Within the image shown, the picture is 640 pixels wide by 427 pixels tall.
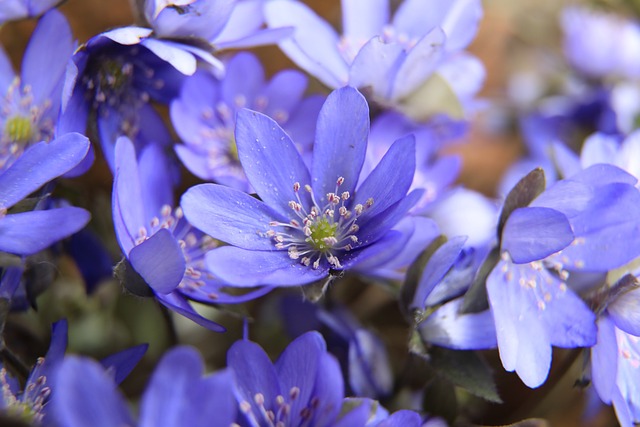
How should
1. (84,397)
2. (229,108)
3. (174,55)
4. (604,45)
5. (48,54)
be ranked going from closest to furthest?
1. (84,397)
2. (174,55)
3. (48,54)
4. (229,108)
5. (604,45)

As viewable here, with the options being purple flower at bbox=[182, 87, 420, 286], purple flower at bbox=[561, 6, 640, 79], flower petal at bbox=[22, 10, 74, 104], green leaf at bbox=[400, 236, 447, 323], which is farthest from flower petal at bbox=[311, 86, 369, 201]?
purple flower at bbox=[561, 6, 640, 79]

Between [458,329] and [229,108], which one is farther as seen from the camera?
[229,108]

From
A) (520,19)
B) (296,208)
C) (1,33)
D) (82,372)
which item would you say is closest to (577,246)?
(296,208)

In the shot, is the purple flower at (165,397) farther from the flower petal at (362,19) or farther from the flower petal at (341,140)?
the flower petal at (362,19)

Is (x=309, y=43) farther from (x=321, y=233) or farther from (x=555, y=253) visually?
(x=555, y=253)

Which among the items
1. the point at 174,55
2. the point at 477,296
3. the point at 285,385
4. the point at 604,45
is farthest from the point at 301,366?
the point at 604,45

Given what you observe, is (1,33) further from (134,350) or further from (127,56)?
(134,350)

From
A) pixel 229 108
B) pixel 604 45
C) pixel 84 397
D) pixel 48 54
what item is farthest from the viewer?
pixel 604 45
